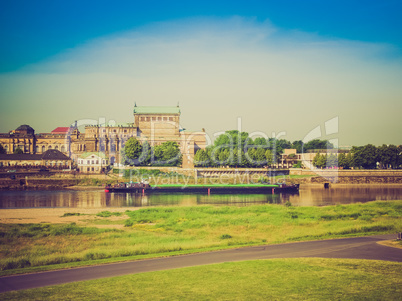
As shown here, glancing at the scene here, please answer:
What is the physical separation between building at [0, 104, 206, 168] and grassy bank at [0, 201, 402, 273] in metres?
85.1

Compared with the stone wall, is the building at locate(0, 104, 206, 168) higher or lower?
higher

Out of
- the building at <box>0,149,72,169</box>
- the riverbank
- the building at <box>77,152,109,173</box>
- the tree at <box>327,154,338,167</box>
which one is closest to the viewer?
the riverbank

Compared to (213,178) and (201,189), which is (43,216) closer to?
(201,189)

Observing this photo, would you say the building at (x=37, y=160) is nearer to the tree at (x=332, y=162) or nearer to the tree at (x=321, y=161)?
the tree at (x=321, y=161)

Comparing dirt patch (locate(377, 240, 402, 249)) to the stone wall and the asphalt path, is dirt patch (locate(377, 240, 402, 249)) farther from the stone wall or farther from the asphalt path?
the stone wall

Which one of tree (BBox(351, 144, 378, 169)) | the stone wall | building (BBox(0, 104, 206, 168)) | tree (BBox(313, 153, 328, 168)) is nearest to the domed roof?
building (BBox(0, 104, 206, 168))

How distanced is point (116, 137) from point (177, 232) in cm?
10591

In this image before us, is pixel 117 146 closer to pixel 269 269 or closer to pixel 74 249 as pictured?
pixel 74 249

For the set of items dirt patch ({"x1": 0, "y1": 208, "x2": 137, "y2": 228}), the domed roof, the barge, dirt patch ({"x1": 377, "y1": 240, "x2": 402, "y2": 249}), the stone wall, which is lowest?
dirt patch ({"x1": 0, "y1": 208, "x2": 137, "y2": 228})

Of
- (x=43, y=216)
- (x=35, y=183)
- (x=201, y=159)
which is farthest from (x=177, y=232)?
(x=201, y=159)

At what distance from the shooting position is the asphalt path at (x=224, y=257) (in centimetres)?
2011

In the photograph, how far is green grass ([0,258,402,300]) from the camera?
17312mm

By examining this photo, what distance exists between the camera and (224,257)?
80.5 ft

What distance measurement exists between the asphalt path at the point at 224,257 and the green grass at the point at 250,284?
1.21 m
